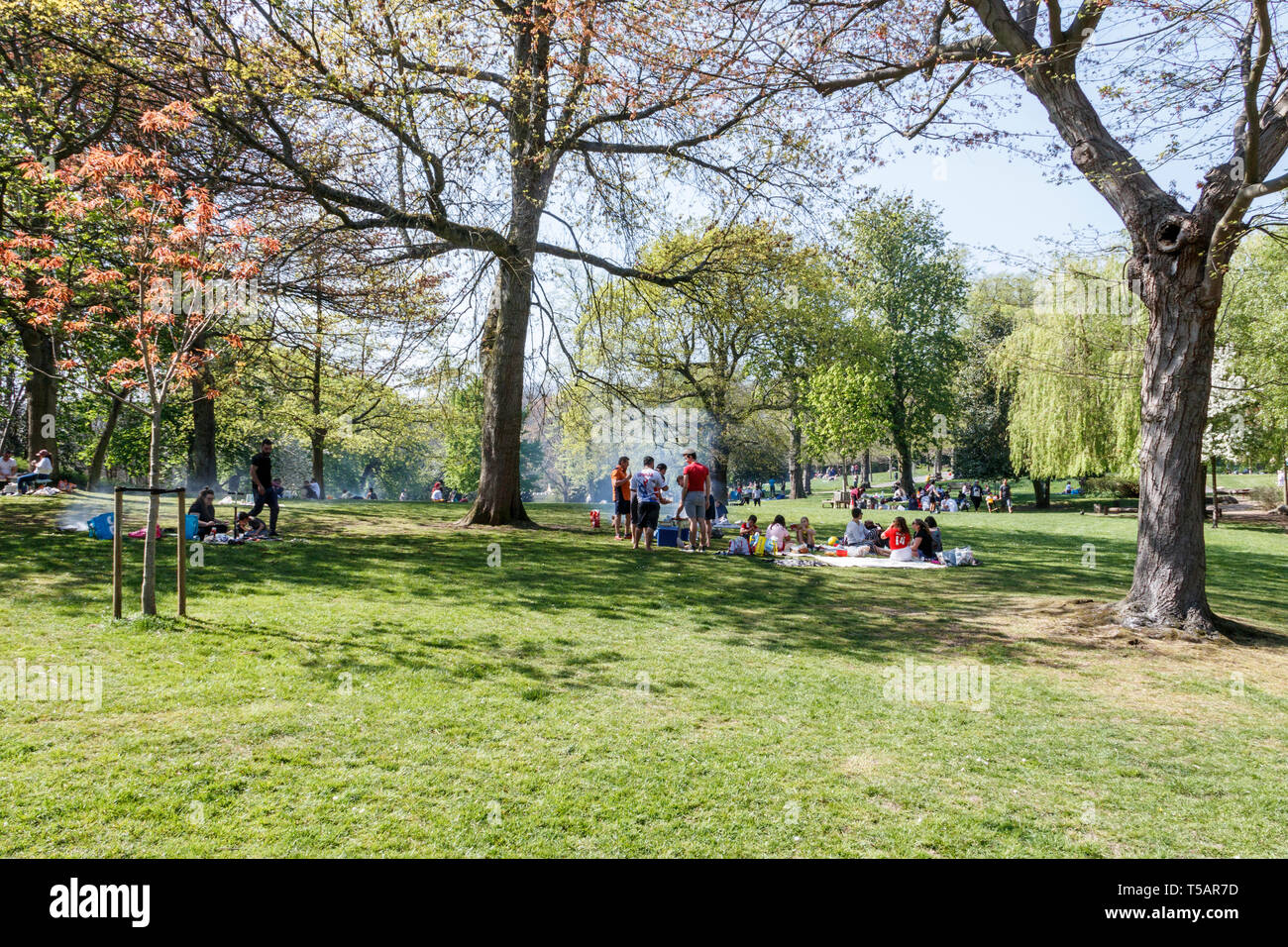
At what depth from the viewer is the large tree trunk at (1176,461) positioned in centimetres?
912

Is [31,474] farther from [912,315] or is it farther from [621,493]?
[912,315]

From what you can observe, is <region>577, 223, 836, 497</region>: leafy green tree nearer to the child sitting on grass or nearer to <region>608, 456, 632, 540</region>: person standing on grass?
<region>608, 456, 632, 540</region>: person standing on grass

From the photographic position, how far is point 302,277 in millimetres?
14562

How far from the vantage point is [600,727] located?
5430 mm

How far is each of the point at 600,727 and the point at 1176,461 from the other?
8369 mm

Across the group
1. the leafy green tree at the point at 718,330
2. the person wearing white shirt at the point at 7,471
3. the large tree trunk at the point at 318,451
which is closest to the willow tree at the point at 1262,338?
the leafy green tree at the point at 718,330

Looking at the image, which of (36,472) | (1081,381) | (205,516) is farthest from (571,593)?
(1081,381)

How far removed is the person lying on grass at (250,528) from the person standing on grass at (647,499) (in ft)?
24.5

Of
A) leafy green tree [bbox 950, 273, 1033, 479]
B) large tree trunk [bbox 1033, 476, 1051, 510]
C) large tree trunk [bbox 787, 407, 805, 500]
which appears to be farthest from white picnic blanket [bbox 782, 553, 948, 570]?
large tree trunk [bbox 1033, 476, 1051, 510]

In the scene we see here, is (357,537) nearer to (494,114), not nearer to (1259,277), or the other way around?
(494,114)

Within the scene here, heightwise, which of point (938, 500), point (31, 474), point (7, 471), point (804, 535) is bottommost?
point (804, 535)

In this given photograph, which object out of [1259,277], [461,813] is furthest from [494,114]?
[1259,277]
